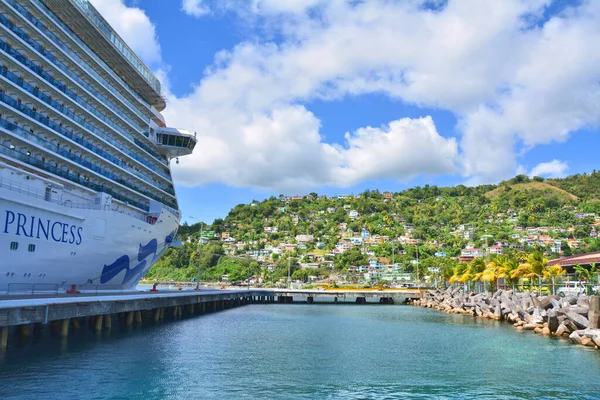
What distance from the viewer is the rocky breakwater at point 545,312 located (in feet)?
91.2

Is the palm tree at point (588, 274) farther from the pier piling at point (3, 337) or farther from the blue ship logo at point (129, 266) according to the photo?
the pier piling at point (3, 337)

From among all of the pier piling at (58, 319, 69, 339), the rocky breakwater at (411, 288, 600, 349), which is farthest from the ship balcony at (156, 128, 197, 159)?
the rocky breakwater at (411, 288, 600, 349)

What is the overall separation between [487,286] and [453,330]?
27407 mm

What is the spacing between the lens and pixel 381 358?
24734 millimetres

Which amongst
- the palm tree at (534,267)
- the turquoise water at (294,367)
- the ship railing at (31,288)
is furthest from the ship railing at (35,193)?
the palm tree at (534,267)

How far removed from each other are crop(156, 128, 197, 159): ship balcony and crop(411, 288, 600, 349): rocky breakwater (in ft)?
116

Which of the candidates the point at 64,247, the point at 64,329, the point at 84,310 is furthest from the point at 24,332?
the point at 64,247

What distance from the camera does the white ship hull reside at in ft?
85.8

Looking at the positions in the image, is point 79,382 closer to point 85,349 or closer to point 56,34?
point 85,349

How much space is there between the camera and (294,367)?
2202 cm

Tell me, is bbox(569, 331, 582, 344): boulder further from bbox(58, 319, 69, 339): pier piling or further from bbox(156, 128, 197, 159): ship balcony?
bbox(156, 128, 197, 159): ship balcony

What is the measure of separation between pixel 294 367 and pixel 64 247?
16790mm

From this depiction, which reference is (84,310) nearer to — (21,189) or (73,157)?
(21,189)

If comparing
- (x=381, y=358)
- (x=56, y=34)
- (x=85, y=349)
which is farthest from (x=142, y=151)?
(x=381, y=358)
